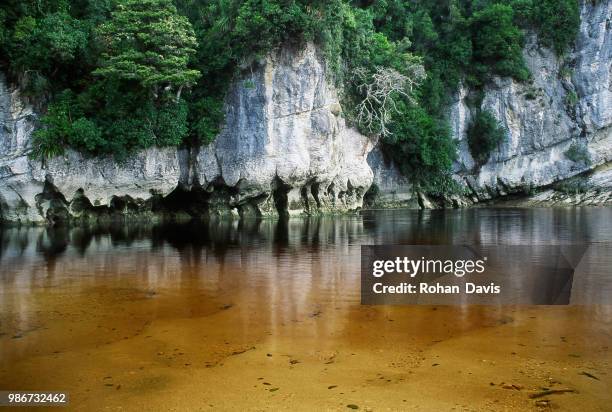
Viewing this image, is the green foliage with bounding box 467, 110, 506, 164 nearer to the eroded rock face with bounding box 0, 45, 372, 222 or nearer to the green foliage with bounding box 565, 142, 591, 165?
the green foliage with bounding box 565, 142, 591, 165

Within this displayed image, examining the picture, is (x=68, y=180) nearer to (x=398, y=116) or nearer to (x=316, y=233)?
(x=316, y=233)

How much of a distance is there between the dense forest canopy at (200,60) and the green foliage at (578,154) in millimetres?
5402

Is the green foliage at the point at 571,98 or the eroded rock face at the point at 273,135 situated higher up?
the green foliage at the point at 571,98

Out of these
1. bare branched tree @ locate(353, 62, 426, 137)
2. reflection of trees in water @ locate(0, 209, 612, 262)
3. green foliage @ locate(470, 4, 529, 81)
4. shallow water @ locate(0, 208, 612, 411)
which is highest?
green foliage @ locate(470, 4, 529, 81)

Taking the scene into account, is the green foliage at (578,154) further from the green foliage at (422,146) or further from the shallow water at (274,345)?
the shallow water at (274,345)

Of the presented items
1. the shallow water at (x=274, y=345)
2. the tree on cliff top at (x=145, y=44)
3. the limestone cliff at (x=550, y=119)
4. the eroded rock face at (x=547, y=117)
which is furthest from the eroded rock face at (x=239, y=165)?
the shallow water at (x=274, y=345)

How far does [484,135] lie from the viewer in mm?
34438

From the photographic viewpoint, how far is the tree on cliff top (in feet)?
66.9

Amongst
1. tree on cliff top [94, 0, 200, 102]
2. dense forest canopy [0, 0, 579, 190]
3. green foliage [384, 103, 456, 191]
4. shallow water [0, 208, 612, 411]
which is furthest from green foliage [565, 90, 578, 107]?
shallow water [0, 208, 612, 411]

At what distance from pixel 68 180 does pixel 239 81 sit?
8.79m

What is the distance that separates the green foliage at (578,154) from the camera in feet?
114

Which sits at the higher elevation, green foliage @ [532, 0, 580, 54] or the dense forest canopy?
green foliage @ [532, 0, 580, 54]

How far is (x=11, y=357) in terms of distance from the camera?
5227mm

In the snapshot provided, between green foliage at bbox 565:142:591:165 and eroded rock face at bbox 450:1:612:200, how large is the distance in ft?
0.57
